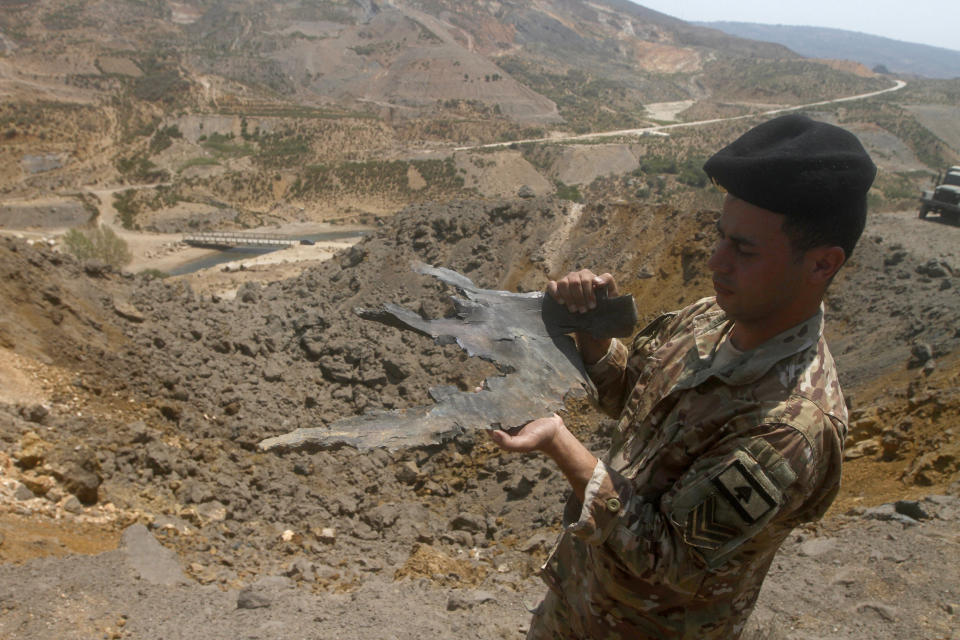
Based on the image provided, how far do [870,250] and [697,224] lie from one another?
2770 mm

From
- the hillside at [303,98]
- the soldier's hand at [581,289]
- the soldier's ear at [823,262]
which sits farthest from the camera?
the hillside at [303,98]

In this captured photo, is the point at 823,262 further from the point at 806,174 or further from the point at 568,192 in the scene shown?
the point at 568,192

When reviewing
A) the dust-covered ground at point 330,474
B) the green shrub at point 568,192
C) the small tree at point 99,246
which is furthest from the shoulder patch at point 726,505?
the green shrub at point 568,192

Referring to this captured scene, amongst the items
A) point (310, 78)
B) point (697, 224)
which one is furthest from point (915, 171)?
point (310, 78)

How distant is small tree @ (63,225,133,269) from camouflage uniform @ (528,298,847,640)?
23.8 metres

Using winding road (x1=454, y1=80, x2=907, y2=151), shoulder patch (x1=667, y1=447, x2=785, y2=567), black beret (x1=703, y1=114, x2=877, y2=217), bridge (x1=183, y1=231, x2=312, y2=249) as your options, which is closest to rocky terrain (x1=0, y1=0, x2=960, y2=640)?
shoulder patch (x1=667, y1=447, x2=785, y2=567)

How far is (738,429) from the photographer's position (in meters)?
1.59

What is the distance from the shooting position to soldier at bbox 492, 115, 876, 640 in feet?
4.99

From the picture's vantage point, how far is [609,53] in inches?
4087

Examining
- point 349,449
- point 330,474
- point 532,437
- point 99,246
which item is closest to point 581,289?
point 532,437

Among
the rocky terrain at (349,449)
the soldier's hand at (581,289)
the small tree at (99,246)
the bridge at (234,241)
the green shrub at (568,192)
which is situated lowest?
the bridge at (234,241)

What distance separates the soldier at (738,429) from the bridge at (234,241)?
2844cm

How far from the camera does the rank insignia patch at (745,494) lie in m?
1.47

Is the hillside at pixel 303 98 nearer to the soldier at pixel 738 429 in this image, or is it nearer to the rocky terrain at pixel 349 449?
the rocky terrain at pixel 349 449
